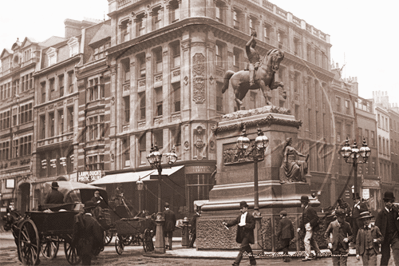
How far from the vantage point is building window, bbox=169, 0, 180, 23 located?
39844mm

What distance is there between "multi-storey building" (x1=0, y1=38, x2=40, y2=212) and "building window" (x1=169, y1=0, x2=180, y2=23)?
1402 cm

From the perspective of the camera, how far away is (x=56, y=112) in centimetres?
5306

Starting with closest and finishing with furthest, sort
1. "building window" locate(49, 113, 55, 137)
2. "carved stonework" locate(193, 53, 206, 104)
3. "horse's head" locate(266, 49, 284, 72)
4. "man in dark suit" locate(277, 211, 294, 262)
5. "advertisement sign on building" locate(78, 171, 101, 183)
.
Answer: "man in dark suit" locate(277, 211, 294, 262) → "horse's head" locate(266, 49, 284, 72) → "carved stonework" locate(193, 53, 206, 104) → "advertisement sign on building" locate(78, 171, 101, 183) → "building window" locate(49, 113, 55, 137)

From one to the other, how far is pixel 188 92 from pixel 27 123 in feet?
73.8

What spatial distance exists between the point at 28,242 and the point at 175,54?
2679 cm

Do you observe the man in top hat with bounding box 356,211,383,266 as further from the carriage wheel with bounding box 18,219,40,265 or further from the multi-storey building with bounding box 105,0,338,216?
the multi-storey building with bounding box 105,0,338,216

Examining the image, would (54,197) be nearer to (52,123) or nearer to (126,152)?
(126,152)

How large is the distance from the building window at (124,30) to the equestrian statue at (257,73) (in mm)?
25146

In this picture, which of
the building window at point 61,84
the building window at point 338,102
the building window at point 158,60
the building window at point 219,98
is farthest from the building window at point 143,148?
the building window at point 338,102

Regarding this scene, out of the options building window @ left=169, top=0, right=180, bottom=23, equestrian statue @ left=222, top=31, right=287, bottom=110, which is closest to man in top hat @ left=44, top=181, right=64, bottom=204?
equestrian statue @ left=222, top=31, right=287, bottom=110

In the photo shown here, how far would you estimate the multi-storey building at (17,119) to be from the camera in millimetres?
44969

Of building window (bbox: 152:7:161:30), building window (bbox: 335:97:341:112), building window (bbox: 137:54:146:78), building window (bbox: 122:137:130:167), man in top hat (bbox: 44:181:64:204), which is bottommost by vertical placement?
man in top hat (bbox: 44:181:64:204)

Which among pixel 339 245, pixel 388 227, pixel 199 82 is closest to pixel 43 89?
pixel 199 82

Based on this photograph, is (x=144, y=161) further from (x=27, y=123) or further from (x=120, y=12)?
(x=27, y=123)
